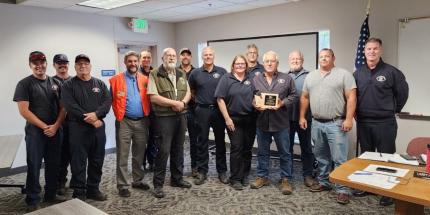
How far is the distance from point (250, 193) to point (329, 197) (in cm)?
80

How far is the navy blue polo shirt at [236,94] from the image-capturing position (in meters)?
3.42

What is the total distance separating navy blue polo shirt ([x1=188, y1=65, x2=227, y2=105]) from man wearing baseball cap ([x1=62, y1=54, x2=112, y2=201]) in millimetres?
1029

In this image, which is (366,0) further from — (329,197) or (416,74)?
(329,197)

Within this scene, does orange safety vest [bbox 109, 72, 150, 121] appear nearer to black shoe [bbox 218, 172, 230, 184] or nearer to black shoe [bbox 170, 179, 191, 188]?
black shoe [bbox 170, 179, 191, 188]

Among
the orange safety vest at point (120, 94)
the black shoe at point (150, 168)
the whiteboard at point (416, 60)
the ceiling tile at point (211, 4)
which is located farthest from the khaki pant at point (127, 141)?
the whiteboard at point (416, 60)

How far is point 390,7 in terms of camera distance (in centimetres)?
385

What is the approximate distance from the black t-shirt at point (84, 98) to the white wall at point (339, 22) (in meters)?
2.82

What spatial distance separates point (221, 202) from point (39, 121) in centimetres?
188

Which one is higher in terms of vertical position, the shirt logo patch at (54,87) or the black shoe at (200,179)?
the shirt logo patch at (54,87)

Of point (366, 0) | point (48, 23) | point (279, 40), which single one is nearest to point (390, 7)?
point (366, 0)

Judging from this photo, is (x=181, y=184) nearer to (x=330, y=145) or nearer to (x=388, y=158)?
(x=330, y=145)

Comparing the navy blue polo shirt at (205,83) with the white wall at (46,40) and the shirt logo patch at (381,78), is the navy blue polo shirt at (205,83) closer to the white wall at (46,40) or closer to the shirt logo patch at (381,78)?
the shirt logo patch at (381,78)

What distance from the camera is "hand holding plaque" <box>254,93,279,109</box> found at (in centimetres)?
325

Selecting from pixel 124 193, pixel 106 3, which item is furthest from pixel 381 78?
pixel 106 3
